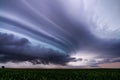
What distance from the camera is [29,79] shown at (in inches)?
768

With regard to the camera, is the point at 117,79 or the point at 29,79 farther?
the point at 117,79

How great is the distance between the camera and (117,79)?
21.3m

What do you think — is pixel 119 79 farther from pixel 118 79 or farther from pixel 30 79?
pixel 30 79

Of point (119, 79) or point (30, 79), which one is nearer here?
point (30, 79)

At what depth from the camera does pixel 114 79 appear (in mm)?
21219

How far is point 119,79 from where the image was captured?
21375 mm

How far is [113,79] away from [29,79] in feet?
31.6

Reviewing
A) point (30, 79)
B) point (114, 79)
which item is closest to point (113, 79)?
point (114, 79)

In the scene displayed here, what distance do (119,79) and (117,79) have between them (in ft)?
0.95

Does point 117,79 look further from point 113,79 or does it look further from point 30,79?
point 30,79

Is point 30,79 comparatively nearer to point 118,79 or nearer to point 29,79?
point 29,79

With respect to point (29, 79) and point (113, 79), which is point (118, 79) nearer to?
point (113, 79)

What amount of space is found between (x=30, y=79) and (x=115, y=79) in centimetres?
981

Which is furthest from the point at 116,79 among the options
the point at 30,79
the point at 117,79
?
the point at 30,79
